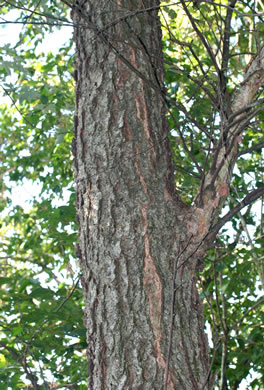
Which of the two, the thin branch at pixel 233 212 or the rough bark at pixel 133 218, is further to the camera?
the thin branch at pixel 233 212

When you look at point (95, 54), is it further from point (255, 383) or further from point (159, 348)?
point (255, 383)

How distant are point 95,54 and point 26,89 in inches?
33.6

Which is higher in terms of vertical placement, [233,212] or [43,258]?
[43,258]

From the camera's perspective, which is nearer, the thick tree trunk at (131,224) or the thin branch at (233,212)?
the thick tree trunk at (131,224)

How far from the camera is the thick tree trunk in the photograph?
1662mm

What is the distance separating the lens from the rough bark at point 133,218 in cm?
167

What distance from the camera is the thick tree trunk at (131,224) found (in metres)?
1.66

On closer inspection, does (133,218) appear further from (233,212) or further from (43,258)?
(43,258)

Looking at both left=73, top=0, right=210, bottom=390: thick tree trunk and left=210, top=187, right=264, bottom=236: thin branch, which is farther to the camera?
left=210, top=187, right=264, bottom=236: thin branch

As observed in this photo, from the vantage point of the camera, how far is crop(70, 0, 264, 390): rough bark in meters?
1.67

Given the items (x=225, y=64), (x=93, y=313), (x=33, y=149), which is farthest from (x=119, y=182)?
(x=33, y=149)

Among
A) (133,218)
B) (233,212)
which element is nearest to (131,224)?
(133,218)

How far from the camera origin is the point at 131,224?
5.91 feet

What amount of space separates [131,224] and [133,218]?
0.02 meters
